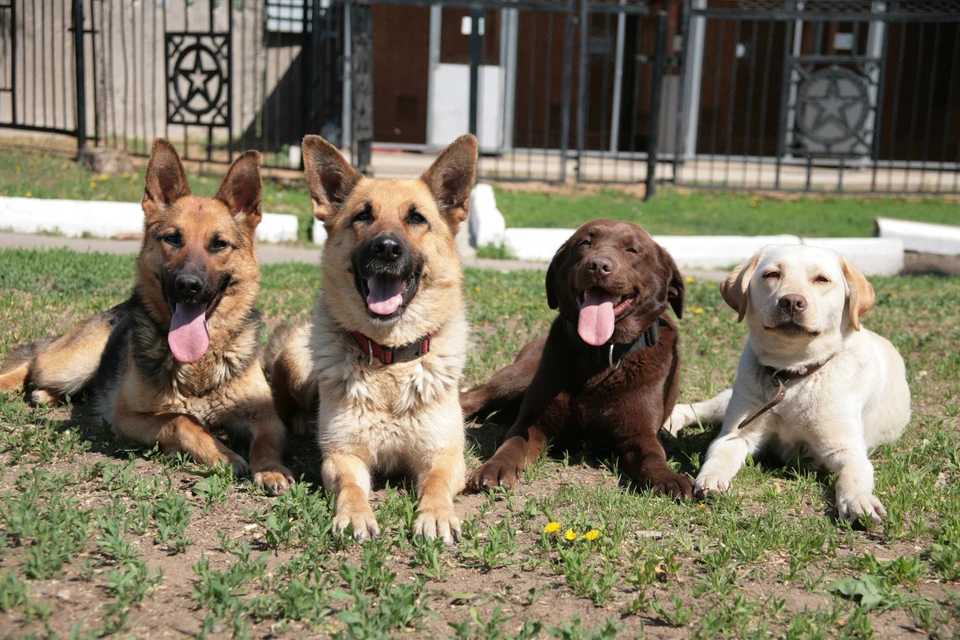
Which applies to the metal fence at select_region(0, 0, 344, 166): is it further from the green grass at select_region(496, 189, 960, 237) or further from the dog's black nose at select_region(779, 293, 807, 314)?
the dog's black nose at select_region(779, 293, 807, 314)

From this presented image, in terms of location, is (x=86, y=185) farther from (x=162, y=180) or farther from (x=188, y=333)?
(x=188, y=333)

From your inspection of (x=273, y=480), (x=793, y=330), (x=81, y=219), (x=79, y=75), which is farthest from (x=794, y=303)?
(x=79, y=75)

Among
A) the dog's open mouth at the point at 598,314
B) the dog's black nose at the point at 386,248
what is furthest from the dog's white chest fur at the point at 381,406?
the dog's open mouth at the point at 598,314

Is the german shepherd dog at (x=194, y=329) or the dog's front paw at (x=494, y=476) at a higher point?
the german shepherd dog at (x=194, y=329)

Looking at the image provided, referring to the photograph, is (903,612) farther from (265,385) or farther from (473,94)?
(473,94)

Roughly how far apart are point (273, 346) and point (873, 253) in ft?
24.5

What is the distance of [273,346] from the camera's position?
5.71m

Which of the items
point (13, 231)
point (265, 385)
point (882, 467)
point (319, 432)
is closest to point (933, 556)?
point (882, 467)

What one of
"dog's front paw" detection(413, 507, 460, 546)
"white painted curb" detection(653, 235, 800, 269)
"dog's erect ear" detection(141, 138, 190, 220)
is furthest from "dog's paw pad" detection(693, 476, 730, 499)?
"white painted curb" detection(653, 235, 800, 269)

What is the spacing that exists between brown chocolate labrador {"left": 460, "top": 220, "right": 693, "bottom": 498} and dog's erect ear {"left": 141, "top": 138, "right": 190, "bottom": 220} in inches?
80.1

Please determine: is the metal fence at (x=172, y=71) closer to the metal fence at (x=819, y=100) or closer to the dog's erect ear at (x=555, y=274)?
the metal fence at (x=819, y=100)

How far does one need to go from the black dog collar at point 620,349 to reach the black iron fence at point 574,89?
9.48 meters

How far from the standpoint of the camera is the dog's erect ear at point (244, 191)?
4812 millimetres

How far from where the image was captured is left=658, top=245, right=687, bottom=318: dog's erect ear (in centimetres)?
486
